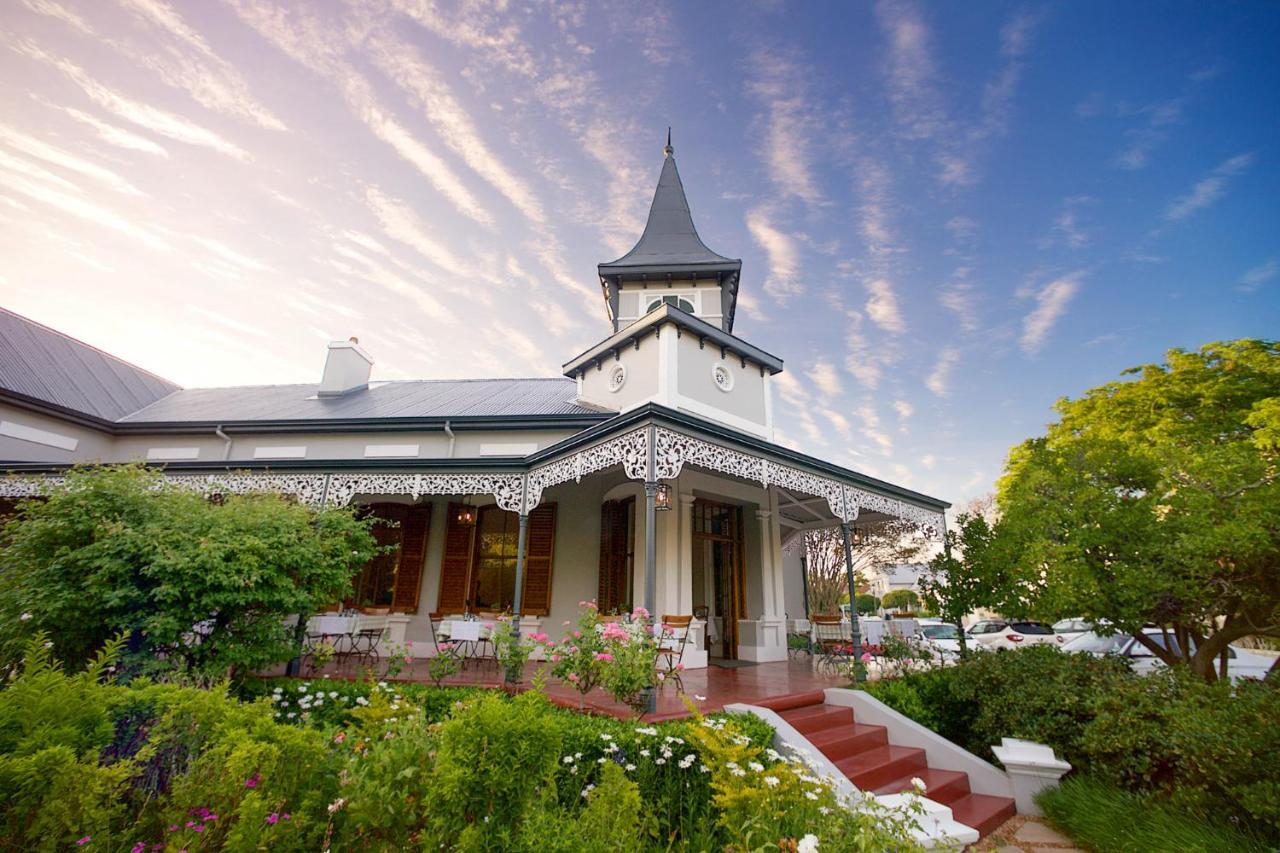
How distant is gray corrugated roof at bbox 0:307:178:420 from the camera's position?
11.5m

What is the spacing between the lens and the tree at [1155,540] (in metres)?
5.25

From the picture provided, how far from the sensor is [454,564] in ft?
32.8

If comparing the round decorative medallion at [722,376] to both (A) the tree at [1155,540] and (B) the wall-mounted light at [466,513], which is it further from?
(B) the wall-mounted light at [466,513]

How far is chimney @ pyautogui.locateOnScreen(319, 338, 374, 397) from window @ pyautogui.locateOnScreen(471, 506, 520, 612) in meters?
6.77

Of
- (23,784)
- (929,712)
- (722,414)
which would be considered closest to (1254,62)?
(722,414)

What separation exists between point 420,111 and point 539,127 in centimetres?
219

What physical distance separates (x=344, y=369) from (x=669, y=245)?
953 cm

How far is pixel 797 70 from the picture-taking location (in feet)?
26.8

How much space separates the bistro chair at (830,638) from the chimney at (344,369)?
1306 centimetres

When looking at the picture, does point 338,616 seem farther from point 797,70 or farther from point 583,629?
point 797,70

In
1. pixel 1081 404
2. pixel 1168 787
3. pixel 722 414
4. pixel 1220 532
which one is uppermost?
pixel 1081 404

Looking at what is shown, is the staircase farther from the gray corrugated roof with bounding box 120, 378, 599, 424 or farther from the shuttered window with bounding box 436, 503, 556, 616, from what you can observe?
the gray corrugated roof with bounding box 120, 378, 599, 424

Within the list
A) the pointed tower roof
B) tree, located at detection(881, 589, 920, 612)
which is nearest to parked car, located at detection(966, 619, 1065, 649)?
the pointed tower roof

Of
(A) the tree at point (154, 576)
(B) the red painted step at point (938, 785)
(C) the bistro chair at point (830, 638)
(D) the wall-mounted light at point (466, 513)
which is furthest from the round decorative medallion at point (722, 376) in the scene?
(A) the tree at point (154, 576)
